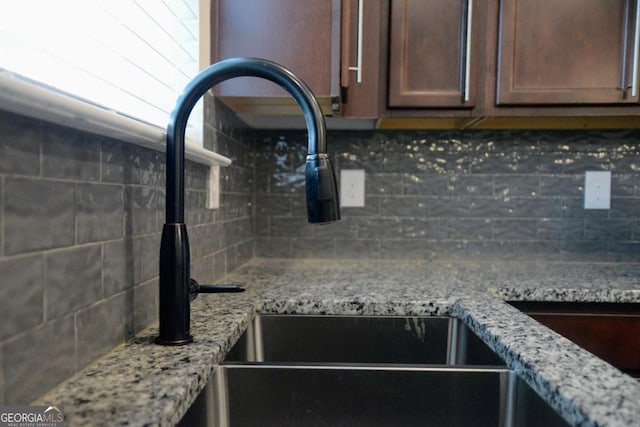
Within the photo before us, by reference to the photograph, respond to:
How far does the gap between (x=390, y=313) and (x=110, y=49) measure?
77 cm

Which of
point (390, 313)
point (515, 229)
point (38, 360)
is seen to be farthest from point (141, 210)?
point (515, 229)

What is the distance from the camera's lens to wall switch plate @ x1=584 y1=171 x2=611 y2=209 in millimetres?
1502

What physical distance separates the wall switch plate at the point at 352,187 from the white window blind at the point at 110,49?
69 cm

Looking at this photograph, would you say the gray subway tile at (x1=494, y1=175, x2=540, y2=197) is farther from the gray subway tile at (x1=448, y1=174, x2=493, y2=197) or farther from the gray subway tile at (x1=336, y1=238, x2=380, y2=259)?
the gray subway tile at (x1=336, y1=238, x2=380, y2=259)

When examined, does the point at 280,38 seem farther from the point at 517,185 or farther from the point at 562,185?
→ the point at 562,185

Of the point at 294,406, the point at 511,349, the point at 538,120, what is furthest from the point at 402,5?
the point at 294,406

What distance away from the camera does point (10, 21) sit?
1.48 ft

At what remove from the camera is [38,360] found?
0.44 metres

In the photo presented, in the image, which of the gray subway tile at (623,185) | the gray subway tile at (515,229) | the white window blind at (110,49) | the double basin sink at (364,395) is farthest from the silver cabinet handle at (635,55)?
the white window blind at (110,49)

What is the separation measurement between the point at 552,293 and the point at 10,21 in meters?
1.27

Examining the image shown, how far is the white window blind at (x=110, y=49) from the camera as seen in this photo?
0.47 m

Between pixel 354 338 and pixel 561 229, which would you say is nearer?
pixel 354 338

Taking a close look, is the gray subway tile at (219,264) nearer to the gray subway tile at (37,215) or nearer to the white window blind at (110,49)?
the white window blind at (110,49)

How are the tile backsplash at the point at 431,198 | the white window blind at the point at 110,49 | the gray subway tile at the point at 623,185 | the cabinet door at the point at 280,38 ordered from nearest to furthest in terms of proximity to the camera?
the white window blind at the point at 110,49 < the cabinet door at the point at 280,38 < the tile backsplash at the point at 431,198 < the gray subway tile at the point at 623,185
